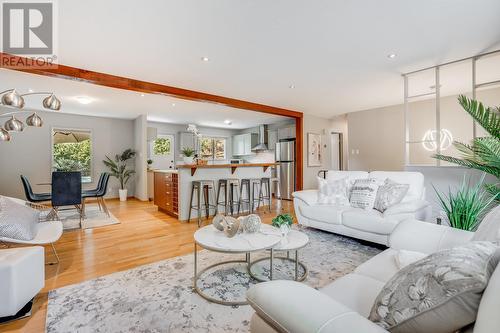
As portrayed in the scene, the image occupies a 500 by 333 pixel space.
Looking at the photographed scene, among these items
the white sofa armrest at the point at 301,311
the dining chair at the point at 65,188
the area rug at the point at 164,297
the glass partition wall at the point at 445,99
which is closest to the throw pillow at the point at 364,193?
the area rug at the point at 164,297

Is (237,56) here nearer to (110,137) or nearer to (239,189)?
(239,189)

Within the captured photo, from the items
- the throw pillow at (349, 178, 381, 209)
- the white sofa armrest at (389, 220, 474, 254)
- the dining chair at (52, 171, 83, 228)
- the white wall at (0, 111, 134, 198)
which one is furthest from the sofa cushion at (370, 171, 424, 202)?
the white wall at (0, 111, 134, 198)

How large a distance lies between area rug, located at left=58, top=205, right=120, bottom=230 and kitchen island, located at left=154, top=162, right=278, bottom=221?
991 mm

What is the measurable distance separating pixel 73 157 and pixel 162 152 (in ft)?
7.66

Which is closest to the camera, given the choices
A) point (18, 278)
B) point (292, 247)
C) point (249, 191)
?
point (18, 278)

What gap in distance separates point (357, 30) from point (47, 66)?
3.80 metres

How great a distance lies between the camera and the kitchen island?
14.3 ft

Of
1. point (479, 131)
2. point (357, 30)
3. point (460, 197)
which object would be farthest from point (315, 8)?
point (479, 131)

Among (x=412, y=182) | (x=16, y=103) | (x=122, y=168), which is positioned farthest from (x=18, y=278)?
(x=122, y=168)

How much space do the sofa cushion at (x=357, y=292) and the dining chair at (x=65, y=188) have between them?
166 inches

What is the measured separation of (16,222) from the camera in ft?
6.91

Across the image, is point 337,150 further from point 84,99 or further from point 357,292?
point 357,292

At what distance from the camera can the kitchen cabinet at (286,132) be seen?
23.7 ft

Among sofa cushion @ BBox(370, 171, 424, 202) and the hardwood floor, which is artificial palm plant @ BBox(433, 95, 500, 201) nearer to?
sofa cushion @ BBox(370, 171, 424, 202)
